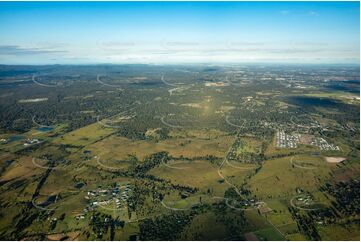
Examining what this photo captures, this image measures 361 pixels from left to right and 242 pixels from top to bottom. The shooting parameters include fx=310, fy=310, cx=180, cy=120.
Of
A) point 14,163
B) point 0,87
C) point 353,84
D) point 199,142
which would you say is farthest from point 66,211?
point 353,84

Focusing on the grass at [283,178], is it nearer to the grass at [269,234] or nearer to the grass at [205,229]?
the grass at [269,234]

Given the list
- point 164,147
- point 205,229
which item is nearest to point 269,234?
point 205,229

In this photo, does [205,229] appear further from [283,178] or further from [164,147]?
[164,147]

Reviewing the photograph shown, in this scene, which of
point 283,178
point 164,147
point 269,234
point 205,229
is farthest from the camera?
point 164,147

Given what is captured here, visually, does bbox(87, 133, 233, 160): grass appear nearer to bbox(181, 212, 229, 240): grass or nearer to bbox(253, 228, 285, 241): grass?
bbox(181, 212, 229, 240): grass

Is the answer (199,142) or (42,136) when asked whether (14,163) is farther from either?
(199,142)

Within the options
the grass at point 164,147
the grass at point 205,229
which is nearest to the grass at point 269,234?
the grass at point 205,229

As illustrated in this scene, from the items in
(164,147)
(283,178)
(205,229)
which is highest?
(205,229)

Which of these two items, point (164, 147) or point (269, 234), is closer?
point (269, 234)

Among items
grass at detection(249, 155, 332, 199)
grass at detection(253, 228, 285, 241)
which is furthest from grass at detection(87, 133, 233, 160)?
grass at detection(253, 228, 285, 241)

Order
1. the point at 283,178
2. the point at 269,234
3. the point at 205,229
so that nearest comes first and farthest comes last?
the point at 269,234 → the point at 205,229 → the point at 283,178

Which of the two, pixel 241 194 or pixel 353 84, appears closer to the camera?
pixel 241 194
